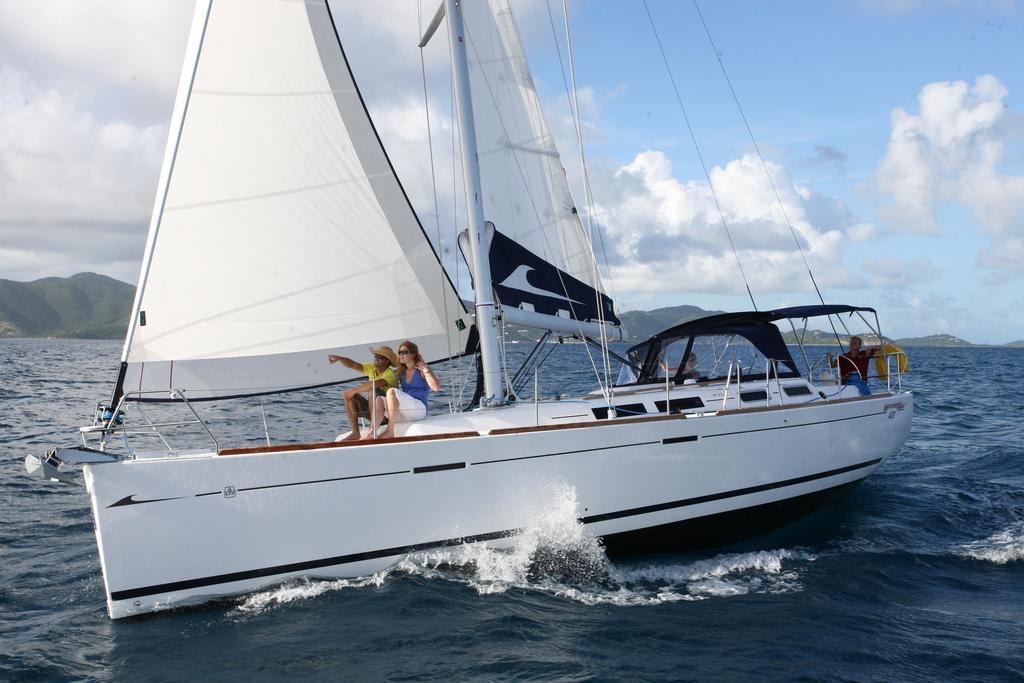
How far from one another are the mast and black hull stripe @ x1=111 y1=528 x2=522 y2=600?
1.33 m

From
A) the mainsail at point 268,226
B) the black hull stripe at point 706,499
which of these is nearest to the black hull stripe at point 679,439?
the black hull stripe at point 706,499

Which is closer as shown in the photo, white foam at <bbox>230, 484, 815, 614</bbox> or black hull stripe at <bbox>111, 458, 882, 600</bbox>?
black hull stripe at <bbox>111, 458, 882, 600</bbox>

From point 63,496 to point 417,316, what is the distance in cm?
532

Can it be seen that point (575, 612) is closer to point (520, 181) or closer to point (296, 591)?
point (296, 591)

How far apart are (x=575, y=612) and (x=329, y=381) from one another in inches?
113

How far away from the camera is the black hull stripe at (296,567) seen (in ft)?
16.6

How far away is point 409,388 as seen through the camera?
6406 millimetres

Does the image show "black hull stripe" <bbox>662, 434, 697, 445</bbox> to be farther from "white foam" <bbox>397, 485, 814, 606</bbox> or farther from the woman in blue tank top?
the woman in blue tank top

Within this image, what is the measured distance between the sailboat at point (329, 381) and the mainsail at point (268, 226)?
2 cm

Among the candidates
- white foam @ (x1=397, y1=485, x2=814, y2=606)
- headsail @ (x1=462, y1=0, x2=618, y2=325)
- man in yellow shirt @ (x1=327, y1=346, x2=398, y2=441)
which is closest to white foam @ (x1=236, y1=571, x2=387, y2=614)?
white foam @ (x1=397, y1=485, x2=814, y2=606)

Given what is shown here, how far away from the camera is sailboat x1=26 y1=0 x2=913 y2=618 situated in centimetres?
515

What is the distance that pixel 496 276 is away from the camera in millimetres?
6973

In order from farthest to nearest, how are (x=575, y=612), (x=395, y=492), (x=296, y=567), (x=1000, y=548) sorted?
(x=1000, y=548)
(x=395, y=492)
(x=296, y=567)
(x=575, y=612)

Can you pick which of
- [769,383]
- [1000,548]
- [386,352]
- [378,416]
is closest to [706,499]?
[769,383]
